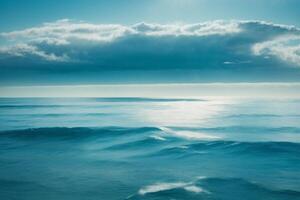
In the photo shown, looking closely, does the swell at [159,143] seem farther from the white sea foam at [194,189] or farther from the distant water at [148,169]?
the white sea foam at [194,189]

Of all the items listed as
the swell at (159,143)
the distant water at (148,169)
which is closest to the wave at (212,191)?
the distant water at (148,169)

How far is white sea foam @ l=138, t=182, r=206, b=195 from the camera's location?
25183 millimetres

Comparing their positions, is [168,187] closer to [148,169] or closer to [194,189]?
[194,189]

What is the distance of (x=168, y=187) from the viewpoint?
25.7 m

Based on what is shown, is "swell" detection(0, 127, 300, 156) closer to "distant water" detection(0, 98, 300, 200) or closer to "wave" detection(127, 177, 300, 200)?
"distant water" detection(0, 98, 300, 200)

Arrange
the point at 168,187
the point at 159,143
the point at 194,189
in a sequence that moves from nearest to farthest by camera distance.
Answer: the point at 194,189
the point at 168,187
the point at 159,143

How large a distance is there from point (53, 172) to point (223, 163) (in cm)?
2093

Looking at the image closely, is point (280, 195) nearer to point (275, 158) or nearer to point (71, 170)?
point (275, 158)

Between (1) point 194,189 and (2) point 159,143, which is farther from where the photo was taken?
(2) point 159,143

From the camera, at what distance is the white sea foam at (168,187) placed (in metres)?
25.2

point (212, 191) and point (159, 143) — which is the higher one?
point (159, 143)

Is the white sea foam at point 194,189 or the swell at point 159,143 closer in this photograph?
the white sea foam at point 194,189

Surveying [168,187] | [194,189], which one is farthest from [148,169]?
[194,189]

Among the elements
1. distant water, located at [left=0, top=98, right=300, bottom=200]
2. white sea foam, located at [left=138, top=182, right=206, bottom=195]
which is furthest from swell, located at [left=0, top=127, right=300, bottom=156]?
white sea foam, located at [left=138, top=182, right=206, bottom=195]
